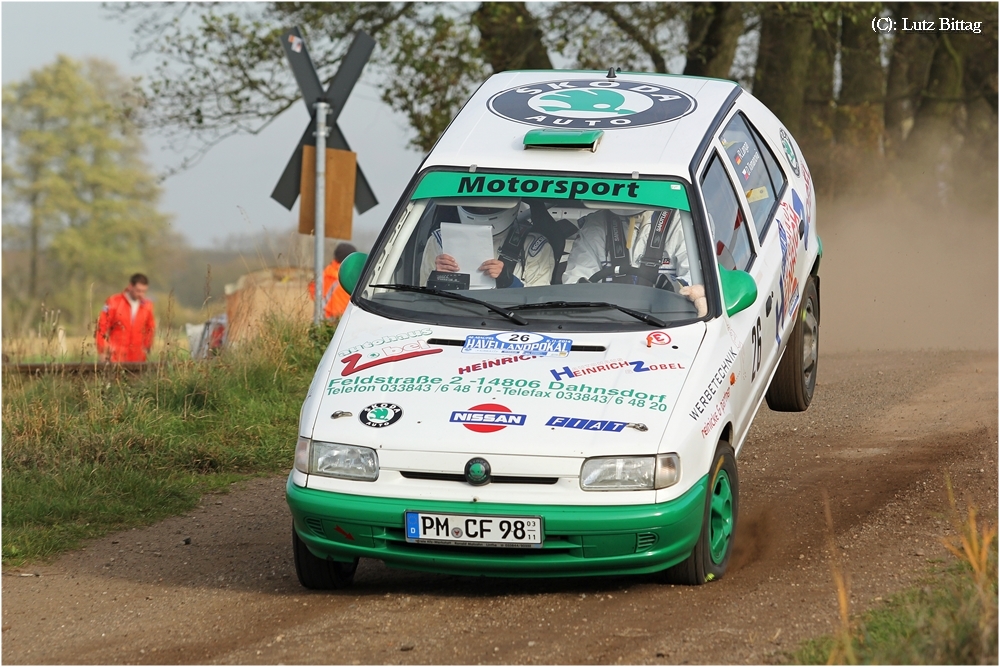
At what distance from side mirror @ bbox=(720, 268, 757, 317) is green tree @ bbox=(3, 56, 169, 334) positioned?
160 ft

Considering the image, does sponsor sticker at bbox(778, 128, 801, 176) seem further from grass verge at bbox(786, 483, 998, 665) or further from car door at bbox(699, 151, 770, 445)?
grass verge at bbox(786, 483, 998, 665)

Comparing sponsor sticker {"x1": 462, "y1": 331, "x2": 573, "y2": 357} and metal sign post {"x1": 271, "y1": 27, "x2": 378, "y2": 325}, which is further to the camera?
metal sign post {"x1": 271, "y1": 27, "x2": 378, "y2": 325}

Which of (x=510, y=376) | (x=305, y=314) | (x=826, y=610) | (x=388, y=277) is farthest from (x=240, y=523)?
(x=305, y=314)

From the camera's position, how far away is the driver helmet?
256 inches

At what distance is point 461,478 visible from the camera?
17.3ft

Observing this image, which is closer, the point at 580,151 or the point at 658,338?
the point at 658,338

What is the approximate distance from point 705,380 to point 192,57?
16.1m

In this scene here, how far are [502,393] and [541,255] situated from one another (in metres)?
1.11

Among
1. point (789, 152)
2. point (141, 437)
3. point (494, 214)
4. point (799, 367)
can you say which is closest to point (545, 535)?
point (494, 214)

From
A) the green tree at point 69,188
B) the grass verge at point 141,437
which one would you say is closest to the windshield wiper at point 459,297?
the grass verge at point 141,437

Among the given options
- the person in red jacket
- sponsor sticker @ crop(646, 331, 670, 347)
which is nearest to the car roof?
sponsor sticker @ crop(646, 331, 670, 347)

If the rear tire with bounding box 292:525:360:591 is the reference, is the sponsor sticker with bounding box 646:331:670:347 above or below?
above

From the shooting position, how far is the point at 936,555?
19.3 ft

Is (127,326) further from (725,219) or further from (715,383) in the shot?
(715,383)
